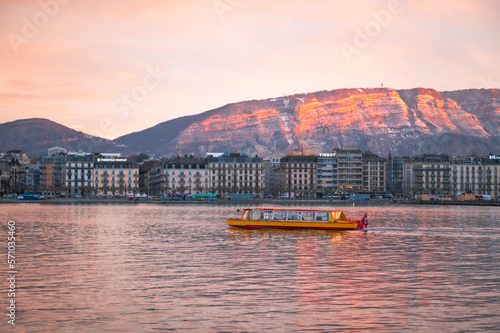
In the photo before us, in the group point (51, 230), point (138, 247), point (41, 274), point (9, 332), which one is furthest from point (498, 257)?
point (51, 230)

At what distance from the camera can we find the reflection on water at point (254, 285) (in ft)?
98.2

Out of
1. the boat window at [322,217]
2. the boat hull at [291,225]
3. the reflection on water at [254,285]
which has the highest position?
the boat window at [322,217]

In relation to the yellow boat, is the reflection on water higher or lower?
lower

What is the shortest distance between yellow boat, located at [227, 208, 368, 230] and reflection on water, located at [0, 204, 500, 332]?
17.3m

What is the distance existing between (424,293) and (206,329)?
13.8 m

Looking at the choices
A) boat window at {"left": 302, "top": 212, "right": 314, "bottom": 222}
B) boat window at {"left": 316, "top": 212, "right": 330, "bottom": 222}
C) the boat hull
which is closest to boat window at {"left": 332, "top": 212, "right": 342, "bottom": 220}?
boat window at {"left": 316, "top": 212, "right": 330, "bottom": 222}

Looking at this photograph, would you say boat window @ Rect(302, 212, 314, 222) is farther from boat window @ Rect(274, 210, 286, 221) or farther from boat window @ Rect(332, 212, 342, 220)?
boat window @ Rect(332, 212, 342, 220)

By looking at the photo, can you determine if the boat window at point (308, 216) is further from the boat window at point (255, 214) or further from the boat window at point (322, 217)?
the boat window at point (255, 214)

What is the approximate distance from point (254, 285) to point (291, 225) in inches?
1926

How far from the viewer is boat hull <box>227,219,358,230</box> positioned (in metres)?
87.1

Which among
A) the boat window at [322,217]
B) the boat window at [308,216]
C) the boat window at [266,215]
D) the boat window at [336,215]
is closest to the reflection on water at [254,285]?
the boat window at [322,217]

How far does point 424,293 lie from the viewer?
37156mm

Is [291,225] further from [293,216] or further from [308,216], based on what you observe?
[308,216]

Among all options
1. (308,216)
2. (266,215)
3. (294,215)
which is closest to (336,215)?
(308,216)
